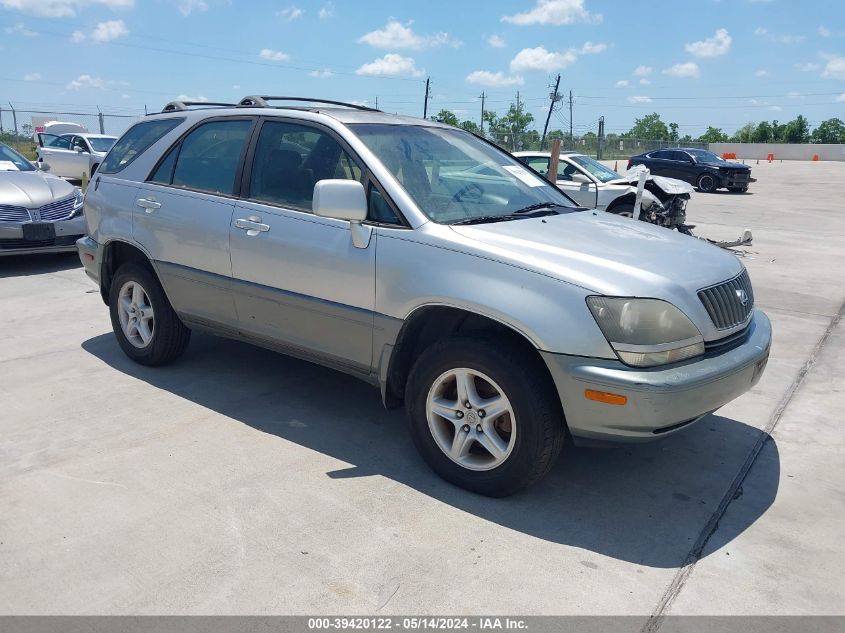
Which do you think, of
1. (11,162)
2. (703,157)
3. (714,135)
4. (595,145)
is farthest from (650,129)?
(11,162)

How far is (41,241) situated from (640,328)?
7.58 metres

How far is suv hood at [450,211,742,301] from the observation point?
3232 mm

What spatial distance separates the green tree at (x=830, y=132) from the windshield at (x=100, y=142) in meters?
79.5

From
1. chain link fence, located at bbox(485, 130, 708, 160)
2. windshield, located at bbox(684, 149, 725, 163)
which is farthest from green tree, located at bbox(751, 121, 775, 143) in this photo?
windshield, located at bbox(684, 149, 725, 163)

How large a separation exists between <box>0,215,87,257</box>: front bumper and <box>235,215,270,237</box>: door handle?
4586mm

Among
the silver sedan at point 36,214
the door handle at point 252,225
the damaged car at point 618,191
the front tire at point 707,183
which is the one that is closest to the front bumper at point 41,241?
the silver sedan at point 36,214

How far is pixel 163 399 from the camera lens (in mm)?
4762

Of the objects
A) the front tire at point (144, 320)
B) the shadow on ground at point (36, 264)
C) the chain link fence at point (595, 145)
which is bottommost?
the shadow on ground at point (36, 264)

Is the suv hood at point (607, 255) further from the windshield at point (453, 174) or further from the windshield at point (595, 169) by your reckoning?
the windshield at point (595, 169)

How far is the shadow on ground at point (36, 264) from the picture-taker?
28.3ft

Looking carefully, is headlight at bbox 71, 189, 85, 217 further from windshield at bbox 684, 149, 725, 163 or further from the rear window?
windshield at bbox 684, 149, 725, 163

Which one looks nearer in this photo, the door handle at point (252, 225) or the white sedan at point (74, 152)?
the door handle at point (252, 225)

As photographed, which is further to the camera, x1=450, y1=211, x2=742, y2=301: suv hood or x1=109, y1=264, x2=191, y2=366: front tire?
x1=109, y1=264, x2=191, y2=366: front tire

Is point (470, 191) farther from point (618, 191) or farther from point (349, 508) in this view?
point (618, 191)
